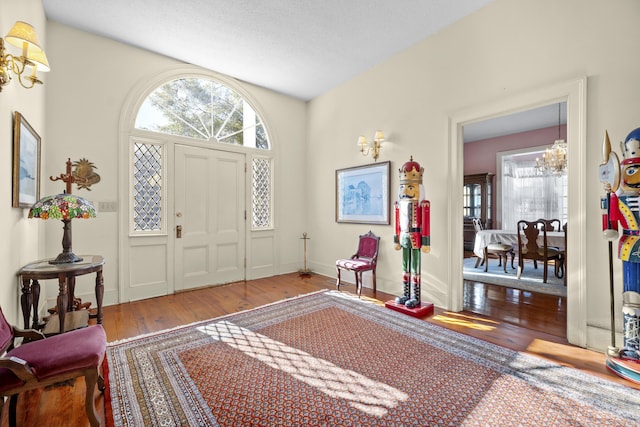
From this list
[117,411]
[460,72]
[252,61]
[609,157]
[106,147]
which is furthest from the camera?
[252,61]

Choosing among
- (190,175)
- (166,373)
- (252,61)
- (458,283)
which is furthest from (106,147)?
(458,283)

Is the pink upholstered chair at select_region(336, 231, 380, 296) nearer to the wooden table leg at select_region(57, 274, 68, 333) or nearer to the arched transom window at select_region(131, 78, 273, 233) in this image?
the arched transom window at select_region(131, 78, 273, 233)

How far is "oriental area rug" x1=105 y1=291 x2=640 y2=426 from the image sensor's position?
5.31 feet

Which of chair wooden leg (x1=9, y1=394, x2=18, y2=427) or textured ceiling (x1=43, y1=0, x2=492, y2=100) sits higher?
textured ceiling (x1=43, y1=0, x2=492, y2=100)

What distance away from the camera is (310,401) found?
1.76m

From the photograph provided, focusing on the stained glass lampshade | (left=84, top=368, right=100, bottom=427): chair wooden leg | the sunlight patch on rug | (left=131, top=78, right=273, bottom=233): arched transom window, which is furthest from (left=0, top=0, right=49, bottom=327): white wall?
the sunlight patch on rug

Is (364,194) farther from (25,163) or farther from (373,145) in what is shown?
(25,163)

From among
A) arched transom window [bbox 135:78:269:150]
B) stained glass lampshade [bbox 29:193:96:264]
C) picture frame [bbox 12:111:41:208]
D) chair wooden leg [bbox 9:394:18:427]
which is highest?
arched transom window [bbox 135:78:269:150]

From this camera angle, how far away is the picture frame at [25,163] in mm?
2172

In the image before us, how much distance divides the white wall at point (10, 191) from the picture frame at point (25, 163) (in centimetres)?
4

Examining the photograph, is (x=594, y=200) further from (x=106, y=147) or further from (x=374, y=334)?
(x=106, y=147)

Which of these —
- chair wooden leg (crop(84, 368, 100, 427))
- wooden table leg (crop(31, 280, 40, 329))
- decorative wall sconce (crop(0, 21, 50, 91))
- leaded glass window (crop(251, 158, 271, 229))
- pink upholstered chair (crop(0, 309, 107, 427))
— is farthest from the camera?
leaded glass window (crop(251, 158, 271, 229))

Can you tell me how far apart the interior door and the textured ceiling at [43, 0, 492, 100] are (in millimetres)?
1330

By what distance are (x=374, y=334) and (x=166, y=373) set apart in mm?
1688
